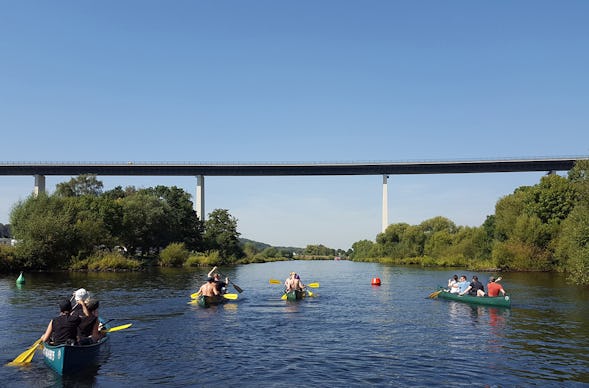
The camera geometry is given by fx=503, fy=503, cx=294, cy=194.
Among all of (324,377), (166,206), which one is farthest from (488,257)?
(324,377)

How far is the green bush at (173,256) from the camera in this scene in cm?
7856

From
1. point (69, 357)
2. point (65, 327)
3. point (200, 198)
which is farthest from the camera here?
point (200, 198)

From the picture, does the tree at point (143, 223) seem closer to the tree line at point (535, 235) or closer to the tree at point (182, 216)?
the tree at point (182, 216)

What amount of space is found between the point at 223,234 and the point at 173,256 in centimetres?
2727

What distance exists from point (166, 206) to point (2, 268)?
36909mm

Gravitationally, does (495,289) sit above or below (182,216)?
below

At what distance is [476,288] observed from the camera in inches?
1163

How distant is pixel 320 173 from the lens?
11800cm

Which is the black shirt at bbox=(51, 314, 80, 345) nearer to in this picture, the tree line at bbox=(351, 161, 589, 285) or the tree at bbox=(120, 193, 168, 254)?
the tree line at bbox=(351, 161, 589, 285)

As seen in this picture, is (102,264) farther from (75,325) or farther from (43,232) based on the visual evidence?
(75,325)

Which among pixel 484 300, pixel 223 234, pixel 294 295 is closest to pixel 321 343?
pixel 294 295

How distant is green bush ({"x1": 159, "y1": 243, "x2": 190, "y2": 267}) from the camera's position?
258 feet

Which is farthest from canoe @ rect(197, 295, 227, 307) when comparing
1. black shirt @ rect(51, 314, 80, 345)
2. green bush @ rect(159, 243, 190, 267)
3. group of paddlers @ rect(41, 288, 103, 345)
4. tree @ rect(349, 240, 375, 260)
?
tree @ rect(349, 240, 375, 260)

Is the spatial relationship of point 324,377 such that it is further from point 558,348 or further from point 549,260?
point 549,260
